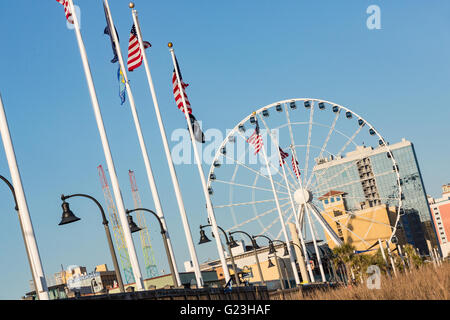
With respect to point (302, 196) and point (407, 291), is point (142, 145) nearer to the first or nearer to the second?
point (407, 291)

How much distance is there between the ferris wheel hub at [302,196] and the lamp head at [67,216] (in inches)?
2216

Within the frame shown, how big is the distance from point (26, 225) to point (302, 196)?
60275 mm

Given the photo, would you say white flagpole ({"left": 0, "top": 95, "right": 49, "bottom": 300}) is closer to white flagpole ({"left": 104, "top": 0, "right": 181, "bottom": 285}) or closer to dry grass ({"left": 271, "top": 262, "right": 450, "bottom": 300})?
dry grass ({"left": 271, "top": 262, "right": 450, "bottom": 300})

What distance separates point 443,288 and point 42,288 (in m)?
10.4

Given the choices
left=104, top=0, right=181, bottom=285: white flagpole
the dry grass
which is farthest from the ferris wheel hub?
the dry grass

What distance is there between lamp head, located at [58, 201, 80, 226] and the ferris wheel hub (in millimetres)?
56276

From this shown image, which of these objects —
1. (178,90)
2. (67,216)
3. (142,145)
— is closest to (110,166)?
(67,216)

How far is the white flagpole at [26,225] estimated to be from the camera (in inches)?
767

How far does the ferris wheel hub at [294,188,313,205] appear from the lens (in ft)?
259

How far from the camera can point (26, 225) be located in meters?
20.3

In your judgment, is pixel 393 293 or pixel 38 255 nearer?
pixel 393 293
